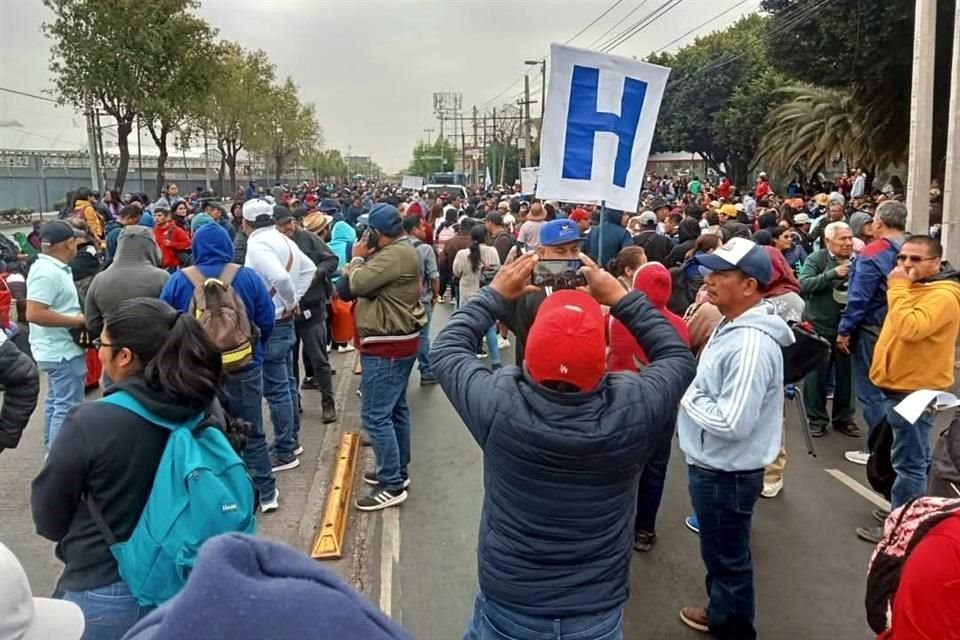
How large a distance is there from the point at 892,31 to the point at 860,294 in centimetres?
1375

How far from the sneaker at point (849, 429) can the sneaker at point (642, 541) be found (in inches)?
124

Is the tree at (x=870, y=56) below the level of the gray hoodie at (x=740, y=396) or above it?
above

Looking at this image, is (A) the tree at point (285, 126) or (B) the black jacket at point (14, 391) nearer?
(B) the black jacket at point (14, 391)

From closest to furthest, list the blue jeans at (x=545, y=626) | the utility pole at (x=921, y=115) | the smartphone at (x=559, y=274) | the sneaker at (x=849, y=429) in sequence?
the blue jeans at (x=545, y=626) < the smartphone at (x=559, y=274) < the sneaker at (x=849, y=429) < the utility pole at (x=921, y=115)

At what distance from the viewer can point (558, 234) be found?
11.2 feet

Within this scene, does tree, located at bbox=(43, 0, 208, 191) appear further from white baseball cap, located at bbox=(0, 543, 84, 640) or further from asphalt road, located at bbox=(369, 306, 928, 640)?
white baseball cap, located at bbox=(0, 543, 84, 640)

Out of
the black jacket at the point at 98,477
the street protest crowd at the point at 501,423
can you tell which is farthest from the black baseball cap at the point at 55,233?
the black jacket at the point at 98,477

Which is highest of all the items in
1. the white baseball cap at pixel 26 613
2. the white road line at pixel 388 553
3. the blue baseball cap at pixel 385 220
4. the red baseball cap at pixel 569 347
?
the blue baseball cap at pixel 385 220

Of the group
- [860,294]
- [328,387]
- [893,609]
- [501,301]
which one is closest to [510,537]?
[501,301]

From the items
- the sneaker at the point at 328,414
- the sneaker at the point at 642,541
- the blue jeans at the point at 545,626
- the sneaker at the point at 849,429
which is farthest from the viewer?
the sneaker at the point at 328,414

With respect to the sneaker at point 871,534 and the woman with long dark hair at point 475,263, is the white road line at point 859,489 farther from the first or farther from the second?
the woman with long dark hair at point 475,263

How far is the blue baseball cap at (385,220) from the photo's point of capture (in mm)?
5207

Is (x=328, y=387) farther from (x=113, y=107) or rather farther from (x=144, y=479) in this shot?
(x=113, y=107)

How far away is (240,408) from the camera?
503 cm
